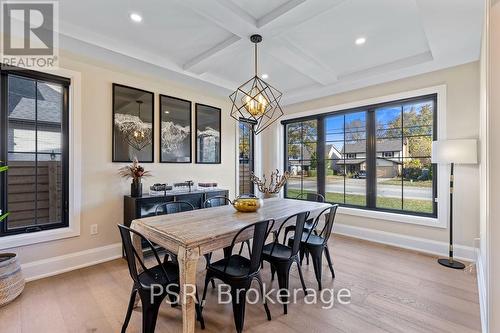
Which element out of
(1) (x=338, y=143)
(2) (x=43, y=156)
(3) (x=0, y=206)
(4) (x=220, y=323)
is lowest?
(4) (x=220, y=323)

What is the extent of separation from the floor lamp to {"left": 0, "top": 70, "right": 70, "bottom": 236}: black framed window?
5.02m

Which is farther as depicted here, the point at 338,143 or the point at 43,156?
the point at 338,143

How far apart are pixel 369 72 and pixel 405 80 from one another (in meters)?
0.61

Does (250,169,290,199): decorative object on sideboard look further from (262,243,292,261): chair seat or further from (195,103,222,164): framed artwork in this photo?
(262,243,292,261): chair seat

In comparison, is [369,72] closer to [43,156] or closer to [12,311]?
[43,156]

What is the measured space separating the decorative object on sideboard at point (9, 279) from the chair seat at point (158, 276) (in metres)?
1.53

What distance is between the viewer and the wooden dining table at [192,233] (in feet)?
5.43

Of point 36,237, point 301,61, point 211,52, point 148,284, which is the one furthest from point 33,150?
point 301,61

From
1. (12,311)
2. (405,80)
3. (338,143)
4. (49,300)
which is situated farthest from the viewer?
(338,143)

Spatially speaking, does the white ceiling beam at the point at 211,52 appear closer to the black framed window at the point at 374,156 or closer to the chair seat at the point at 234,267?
the chair seat at the point at 234,267

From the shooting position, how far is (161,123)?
3998 millimetres

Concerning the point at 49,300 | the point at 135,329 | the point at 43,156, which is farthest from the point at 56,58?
the point at 135,329

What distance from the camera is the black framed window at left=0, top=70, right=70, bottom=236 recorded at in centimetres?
274

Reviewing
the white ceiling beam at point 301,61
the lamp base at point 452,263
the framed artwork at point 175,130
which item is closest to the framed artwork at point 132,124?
the framed artwork at point 175,130
